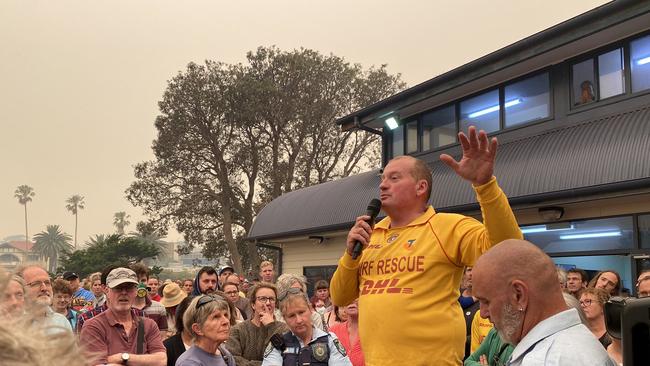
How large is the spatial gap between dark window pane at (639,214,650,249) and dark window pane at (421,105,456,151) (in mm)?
5219

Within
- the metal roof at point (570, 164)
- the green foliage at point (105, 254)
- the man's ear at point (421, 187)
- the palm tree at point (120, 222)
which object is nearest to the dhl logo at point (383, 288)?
the man's ear at point (421, 187)

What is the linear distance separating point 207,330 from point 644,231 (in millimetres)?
6539

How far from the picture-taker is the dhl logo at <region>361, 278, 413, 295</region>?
308 centimetres

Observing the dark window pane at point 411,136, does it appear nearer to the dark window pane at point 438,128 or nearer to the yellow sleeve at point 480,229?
the dark window pane at point 438,128

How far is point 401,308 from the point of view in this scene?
3045 millimetres

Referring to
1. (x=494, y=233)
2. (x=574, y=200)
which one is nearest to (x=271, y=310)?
(x=494, y=233)

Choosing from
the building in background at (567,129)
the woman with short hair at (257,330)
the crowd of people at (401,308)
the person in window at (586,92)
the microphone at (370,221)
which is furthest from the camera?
the person in window at (586,92)

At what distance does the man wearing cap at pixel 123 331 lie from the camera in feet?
15.5

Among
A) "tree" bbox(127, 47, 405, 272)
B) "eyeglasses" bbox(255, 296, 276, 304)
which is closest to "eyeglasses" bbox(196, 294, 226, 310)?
"eyeglasses" bbox(255, 296, 276, 304)

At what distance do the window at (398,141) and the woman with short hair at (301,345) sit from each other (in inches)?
403

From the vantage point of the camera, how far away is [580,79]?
1055 cm

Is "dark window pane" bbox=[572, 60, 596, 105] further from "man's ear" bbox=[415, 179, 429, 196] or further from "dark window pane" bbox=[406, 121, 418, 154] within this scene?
"man's ear" bbox=[415, 179, 429, 196]

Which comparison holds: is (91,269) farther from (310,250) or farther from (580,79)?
(580,79)

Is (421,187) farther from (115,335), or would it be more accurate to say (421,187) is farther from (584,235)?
(584,235)
